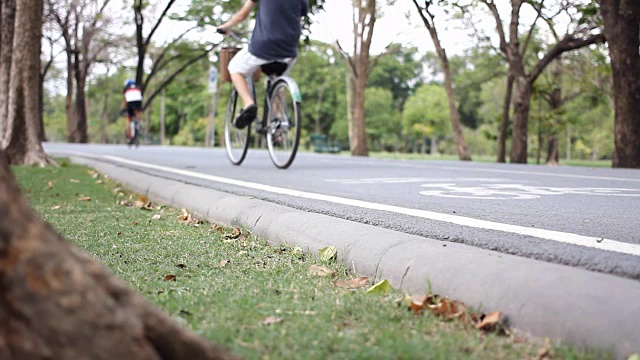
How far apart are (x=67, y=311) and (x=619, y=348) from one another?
1315 mm

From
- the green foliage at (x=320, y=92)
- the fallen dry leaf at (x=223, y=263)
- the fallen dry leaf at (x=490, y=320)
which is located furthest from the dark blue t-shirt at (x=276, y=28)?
the green foliage at (x=320, y=92)

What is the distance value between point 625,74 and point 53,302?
16.0 meters

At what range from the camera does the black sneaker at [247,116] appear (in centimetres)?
886

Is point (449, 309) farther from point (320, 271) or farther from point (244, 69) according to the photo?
point (244, 69)

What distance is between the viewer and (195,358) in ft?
4.80

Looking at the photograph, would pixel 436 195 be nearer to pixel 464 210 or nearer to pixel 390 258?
pixel 464 210

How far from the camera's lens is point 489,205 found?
15.3 feet

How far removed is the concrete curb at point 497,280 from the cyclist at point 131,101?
21167mm

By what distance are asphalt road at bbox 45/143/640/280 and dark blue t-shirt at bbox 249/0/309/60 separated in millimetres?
1491

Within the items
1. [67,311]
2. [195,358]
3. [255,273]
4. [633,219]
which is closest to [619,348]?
[195,358]

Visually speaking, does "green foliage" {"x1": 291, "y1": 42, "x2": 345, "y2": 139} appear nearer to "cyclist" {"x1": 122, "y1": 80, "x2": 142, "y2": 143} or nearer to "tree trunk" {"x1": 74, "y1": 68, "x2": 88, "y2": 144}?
"tree trunk" {"x1": 74, "y1": 68, "x2": 88, "y2": 144}

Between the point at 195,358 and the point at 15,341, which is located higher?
the point at 15,341

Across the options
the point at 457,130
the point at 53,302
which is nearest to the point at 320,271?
the point at 53,302

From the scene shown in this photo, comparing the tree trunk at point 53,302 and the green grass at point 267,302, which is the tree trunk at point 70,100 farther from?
the tree trunk at point 53,302
